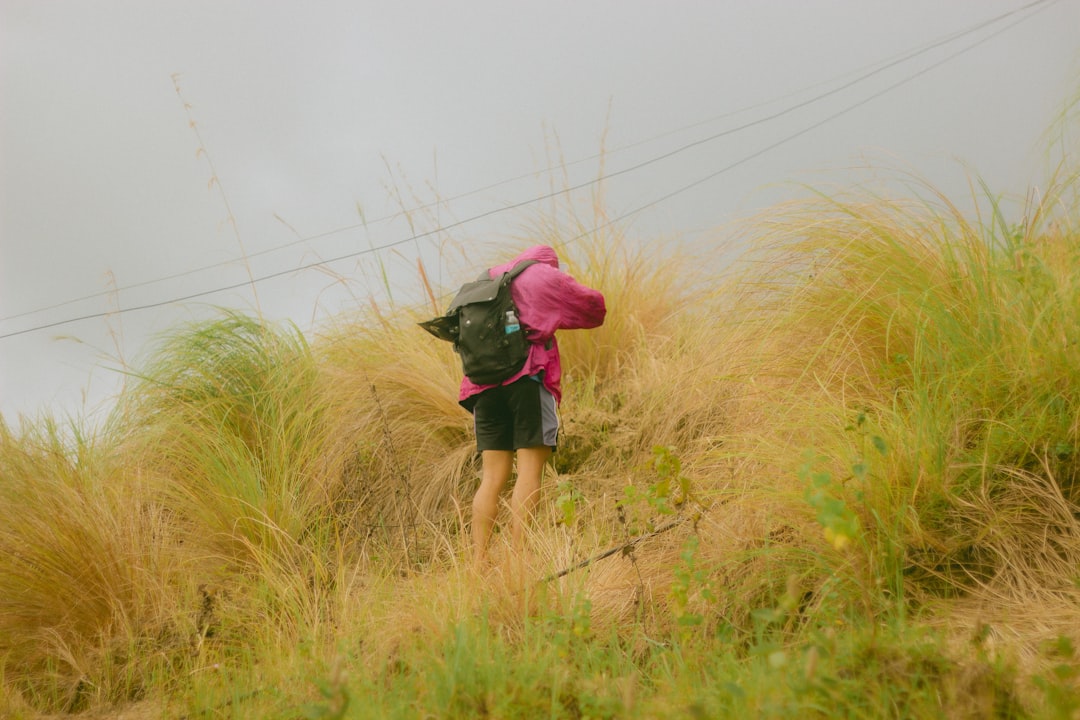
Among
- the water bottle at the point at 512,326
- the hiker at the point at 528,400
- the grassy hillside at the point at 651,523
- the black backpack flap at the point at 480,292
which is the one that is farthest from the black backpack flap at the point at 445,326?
the grassy hillside at the point at 651,523

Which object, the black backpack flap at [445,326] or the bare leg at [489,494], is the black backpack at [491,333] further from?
the bare leg at [489,494]

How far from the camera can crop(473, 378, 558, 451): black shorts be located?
466cm

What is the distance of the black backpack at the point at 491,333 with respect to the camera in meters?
4.61

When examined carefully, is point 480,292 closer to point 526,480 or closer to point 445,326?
point 445,326

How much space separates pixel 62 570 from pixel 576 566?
9.38 ft

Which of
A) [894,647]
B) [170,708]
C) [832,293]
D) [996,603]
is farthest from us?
[832,293]

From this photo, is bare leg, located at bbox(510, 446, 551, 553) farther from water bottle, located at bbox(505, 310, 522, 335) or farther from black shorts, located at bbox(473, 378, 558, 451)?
water bottle, located at bbox(505, 310, 522, 335)

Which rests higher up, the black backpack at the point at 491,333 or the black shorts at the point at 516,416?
the black backpack at the point at 491,333

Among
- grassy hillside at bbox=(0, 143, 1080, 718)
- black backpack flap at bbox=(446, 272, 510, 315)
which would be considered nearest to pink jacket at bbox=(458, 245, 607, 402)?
black backpack flap at bbox=(446, 272, 510, 315)

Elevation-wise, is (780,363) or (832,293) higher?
(832,293)

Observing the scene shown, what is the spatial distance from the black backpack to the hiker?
0.19 feet

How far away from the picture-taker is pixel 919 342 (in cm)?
390

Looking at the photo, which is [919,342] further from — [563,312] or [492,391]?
[492,391]

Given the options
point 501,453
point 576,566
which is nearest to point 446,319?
point 501,453
